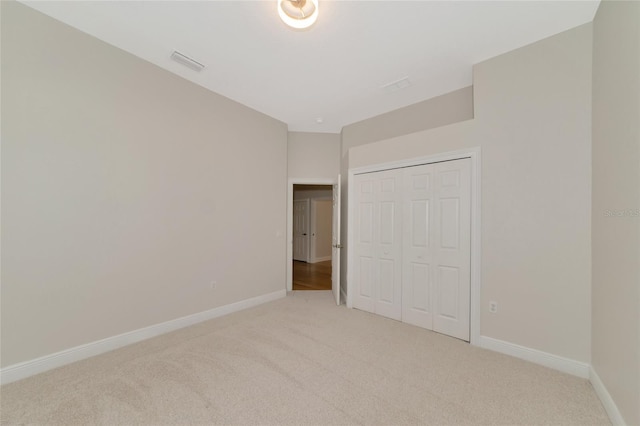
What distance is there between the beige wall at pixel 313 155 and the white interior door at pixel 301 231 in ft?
11.3

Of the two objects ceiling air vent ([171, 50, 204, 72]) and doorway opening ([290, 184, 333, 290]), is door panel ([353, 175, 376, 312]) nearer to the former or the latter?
ceiling air vent ([171, 50, 204, 72])

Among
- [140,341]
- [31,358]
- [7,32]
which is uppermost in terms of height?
[7,32]

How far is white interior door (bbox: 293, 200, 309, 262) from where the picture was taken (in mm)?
8419

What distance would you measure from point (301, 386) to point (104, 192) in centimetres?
271

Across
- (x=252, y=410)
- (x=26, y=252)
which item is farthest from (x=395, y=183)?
(x=26, y=252)

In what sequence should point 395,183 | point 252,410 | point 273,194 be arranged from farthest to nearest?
1. point 273,194
2. point 395,183
3. point 252,410

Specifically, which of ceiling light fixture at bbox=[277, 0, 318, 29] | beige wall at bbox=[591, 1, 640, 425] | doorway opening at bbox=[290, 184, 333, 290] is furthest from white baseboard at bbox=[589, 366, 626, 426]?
doorway opening at bbox=[290, 184, 333, 290]

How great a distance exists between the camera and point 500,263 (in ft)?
8.73

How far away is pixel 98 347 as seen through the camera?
2.50 meters

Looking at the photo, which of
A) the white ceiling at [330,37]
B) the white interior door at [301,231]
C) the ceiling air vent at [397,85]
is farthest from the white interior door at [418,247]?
the white interior door at [301,231]

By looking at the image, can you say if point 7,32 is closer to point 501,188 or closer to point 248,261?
point 248,261

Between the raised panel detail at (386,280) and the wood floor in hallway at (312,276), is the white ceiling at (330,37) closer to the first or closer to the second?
the raised panel detail at (386,280)

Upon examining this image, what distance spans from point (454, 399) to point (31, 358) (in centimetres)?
357

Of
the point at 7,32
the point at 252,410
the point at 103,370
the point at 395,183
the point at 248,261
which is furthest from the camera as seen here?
the point at 248,261
